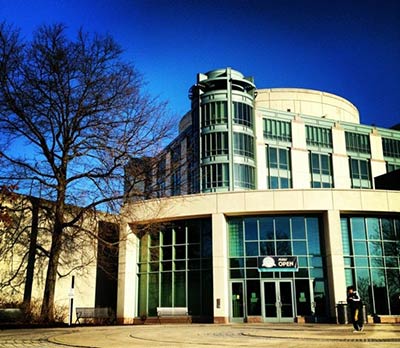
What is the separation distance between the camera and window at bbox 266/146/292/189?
53.9 m

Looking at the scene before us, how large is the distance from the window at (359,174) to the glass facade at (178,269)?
33.4 m

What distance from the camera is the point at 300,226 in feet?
94.5

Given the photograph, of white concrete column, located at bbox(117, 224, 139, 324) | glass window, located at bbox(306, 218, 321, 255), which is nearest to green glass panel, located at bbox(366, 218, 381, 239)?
glass window, located at bbox(306, 218, 321, 255)

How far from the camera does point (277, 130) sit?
2210 inches

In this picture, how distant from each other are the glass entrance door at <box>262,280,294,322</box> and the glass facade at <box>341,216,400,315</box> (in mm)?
3486

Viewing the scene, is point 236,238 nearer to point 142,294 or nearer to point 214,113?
point 142,294

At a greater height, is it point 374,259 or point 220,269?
point 374,259

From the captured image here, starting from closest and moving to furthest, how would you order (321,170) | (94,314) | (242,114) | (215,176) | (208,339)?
(208,339)
(94,314)
(215,176)
(242,114)
(321,170)

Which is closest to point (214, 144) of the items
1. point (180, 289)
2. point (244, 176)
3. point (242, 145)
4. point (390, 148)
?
point (242, 145)

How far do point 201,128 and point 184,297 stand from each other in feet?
90.3

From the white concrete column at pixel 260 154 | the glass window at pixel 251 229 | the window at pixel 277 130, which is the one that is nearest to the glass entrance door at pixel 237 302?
the glass window at pixel 251 229

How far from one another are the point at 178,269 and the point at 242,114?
90.1ft

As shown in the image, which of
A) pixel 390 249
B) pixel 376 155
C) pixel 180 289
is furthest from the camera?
pixel 376 155

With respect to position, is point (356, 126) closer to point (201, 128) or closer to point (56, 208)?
point (201, 128)
